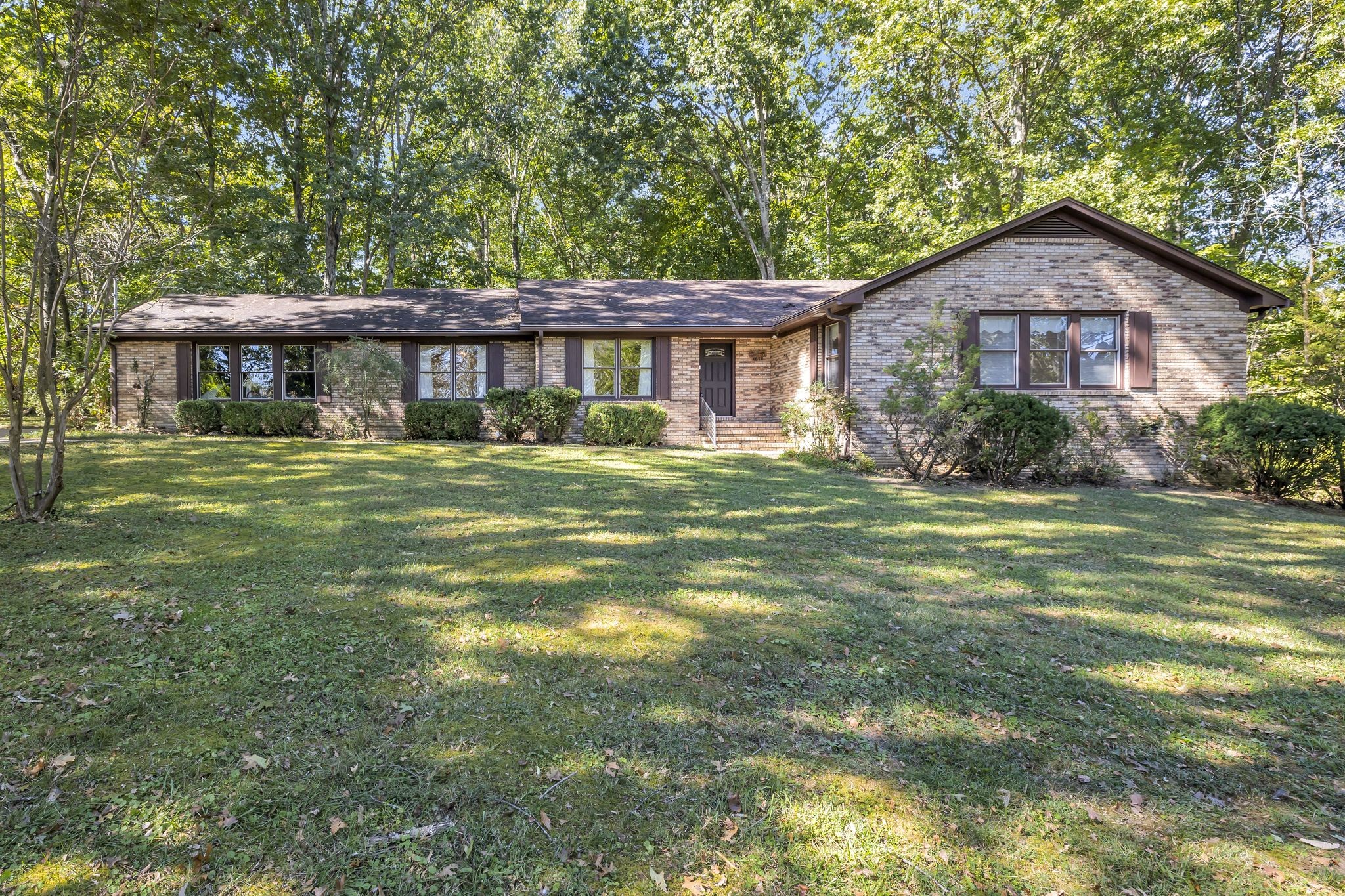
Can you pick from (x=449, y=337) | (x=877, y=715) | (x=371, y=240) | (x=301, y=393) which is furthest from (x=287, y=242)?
(x=877, y=715)

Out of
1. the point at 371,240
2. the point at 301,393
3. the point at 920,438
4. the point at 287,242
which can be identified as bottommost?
the point at 920,438

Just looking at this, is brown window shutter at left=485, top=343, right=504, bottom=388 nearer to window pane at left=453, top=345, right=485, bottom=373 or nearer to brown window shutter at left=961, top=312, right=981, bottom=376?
window pane at left=453, top=345, right=485, bottom=373

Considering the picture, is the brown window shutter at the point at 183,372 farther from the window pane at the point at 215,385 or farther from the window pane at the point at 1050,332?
the window pane at the point at 1050,332

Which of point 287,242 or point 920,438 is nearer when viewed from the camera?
point 920,438

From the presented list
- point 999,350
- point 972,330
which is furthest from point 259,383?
point 999,350

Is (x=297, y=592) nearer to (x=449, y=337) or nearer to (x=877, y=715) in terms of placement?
(x=877, y=715)

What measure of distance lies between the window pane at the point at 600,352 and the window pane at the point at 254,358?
823 cm

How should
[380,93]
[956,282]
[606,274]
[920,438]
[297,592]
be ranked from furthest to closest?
[606,274], [380,93], [956,282], [920,438], [297,592]

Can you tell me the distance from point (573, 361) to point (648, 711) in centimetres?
1287

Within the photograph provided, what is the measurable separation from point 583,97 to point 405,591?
23.7 m

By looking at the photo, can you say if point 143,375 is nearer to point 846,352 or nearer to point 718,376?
point 718,376

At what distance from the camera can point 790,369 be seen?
15406 mm

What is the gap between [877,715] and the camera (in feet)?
10.3

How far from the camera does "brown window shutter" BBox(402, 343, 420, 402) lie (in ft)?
51.3
